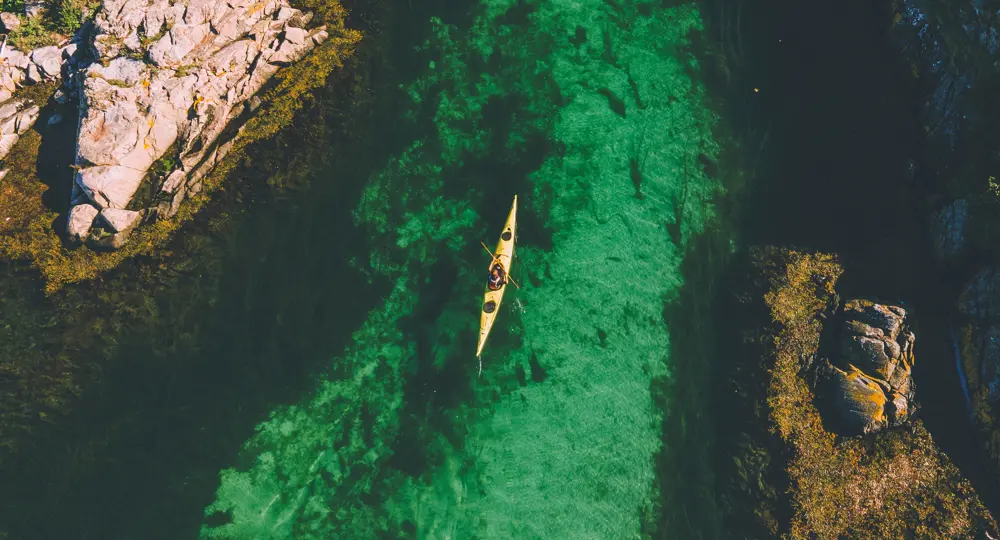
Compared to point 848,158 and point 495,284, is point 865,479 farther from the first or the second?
point 495,284

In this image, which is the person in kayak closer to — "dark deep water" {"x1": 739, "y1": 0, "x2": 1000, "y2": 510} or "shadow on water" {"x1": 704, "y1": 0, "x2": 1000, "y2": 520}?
"dark deep water" {"x1": 739, "y1": 0, "x2": 1000, "y2": 510}

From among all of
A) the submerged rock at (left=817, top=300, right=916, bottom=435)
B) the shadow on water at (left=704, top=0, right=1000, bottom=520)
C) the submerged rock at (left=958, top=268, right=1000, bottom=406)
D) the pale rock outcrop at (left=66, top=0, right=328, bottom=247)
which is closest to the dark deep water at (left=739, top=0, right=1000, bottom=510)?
the shadow on water at (left=704, top=0, right=1000, bottom=520)

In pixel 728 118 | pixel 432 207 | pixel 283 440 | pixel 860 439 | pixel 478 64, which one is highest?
pixel 478 64

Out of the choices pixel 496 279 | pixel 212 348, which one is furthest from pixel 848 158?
pixel 212 348

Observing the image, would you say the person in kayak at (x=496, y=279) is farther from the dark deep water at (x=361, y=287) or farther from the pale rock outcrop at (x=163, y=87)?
the pale rock outcrop at (x=163, y=87)

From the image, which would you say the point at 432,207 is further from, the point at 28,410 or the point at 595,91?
the point at 28,410

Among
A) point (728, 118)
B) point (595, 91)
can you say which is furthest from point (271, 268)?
point (728, 118)
